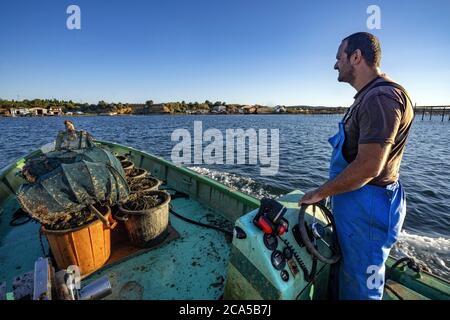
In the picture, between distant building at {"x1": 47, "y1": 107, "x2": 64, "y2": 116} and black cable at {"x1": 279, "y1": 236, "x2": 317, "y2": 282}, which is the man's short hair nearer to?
black cable at {"x1": 279, "y1": 236, "x2": 317, "y2": 282}

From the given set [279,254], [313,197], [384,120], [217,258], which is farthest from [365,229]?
[217,258]

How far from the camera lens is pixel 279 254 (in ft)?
6.46

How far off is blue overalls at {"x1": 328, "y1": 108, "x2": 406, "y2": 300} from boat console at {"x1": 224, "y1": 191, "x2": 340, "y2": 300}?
0.16 m

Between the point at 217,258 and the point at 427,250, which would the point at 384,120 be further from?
the point at 427,250

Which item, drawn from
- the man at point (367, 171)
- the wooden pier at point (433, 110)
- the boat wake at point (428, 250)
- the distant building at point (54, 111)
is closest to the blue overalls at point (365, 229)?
the man at point (367, 171)

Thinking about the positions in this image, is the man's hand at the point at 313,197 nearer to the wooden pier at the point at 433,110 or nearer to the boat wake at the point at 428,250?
the boat wake at the point at 428,250

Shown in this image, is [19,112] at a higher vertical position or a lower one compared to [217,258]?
higher

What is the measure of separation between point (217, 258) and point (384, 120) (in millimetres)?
2843

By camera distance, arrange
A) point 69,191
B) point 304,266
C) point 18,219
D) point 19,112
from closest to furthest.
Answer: point 304,266 → point 69,191 → point 18,219 → point 19,112

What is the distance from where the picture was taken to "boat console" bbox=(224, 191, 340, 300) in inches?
75.4

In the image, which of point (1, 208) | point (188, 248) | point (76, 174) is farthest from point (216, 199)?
point (1, 208)

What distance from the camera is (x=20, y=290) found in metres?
1.55

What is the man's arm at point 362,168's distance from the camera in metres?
1.57

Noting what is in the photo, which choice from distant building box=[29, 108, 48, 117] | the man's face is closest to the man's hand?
the man's face
